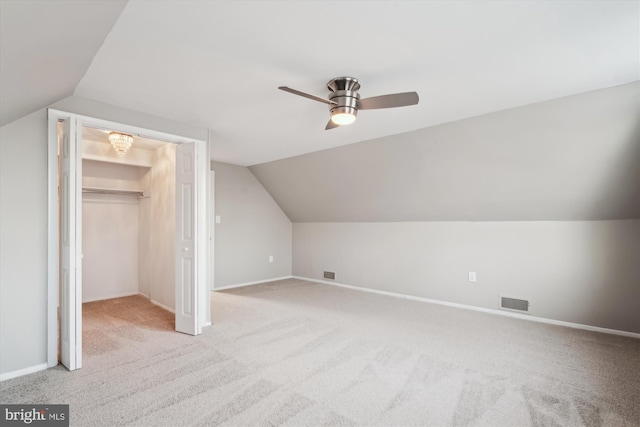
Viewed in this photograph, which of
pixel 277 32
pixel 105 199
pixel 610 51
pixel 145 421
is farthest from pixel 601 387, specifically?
pixel 105 199

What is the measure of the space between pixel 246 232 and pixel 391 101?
4334mm

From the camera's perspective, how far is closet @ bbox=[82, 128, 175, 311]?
434 centimetres

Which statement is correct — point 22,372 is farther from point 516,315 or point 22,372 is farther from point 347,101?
point 516,315

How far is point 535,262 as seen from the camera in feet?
12.7

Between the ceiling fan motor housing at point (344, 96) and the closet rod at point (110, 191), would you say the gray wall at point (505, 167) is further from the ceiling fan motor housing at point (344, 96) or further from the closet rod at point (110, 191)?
the closet rod at point (110, 191)

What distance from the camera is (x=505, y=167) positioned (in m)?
3.56

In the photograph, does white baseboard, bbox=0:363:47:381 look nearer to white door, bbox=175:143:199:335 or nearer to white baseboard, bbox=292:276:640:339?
white door, bbox=175:143:199:335

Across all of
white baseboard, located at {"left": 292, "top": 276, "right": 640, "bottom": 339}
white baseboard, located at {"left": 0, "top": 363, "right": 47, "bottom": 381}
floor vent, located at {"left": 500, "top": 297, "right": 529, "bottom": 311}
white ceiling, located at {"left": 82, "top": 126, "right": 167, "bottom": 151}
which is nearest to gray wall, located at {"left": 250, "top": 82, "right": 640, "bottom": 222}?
floor vent, located at {"left": 500, "top": 297, "right": 529, "bottom": 311}

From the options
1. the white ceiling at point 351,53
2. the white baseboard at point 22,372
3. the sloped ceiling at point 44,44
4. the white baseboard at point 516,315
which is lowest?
the white baseboard at point 516,315

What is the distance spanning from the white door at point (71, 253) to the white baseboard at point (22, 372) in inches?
5.4

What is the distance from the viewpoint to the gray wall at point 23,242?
243 centimetres

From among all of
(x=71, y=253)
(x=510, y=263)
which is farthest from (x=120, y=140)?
(x=510, y=263)

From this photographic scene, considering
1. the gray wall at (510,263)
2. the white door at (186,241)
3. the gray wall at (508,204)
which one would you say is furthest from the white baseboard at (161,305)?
the gray wall at (510,263)

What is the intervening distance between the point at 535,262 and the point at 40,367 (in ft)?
17.2
